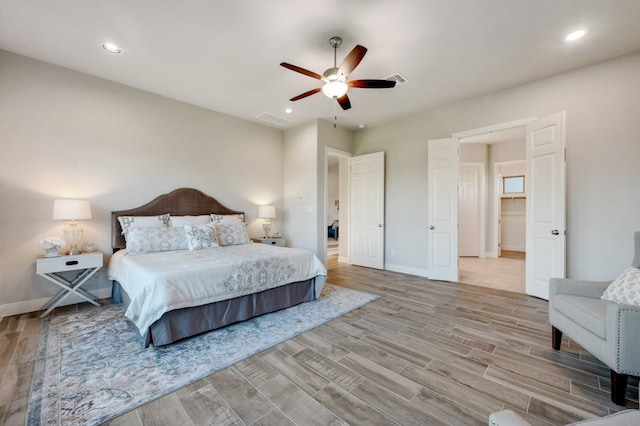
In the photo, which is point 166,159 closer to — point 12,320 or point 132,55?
point 132,55

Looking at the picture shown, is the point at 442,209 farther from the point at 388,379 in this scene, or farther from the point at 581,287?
the point at 388,379

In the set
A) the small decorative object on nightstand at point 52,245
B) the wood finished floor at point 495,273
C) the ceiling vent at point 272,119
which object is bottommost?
the wood finished floor at point 495,273

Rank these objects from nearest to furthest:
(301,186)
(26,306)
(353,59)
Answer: (353,59) < (26,306) < (301,186)

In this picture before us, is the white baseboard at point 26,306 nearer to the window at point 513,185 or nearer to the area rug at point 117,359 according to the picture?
the area rug at point 117,359

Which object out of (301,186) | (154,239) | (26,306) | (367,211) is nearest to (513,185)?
(367,211)

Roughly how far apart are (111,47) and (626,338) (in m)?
5.13

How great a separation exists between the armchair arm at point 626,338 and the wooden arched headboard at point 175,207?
4.92 meters

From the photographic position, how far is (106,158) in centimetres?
379

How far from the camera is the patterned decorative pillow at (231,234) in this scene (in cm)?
418

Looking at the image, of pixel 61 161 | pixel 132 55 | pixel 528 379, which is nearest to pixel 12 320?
pixel 61 161

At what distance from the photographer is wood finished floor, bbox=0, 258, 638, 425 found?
164 cm

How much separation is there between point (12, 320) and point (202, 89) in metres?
3.62

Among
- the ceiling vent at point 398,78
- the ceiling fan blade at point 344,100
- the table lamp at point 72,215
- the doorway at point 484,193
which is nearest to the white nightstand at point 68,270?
the table lamp at point 72,215

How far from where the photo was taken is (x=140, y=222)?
385cm
